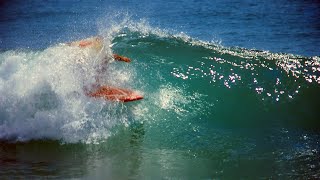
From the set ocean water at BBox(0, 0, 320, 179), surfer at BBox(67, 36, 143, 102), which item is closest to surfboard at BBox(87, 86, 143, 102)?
surfer at BBox(67, 36, 143, 102)

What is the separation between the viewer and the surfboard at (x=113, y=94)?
8470 millimetres

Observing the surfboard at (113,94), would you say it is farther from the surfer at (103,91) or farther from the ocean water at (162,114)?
the ocean water at (162,114)

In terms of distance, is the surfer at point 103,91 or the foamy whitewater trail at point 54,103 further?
the surfer at point 103,91

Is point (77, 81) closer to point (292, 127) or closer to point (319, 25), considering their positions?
point (292, 127)

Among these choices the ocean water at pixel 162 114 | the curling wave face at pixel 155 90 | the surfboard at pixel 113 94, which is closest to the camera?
the ocean water at pixel 162 114

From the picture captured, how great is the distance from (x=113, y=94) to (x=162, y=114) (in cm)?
85

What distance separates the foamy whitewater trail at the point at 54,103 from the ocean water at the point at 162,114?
0.02 meters

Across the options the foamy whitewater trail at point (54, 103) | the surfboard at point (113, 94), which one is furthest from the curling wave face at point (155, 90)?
the surfboard at point (113, 94)

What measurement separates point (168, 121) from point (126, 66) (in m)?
2.18

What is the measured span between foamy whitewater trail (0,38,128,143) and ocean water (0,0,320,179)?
0.02 meters

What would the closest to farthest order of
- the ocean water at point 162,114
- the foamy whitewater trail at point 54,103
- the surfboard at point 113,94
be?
1. the ocean water at point 162,114
2. the foamy whitewater trail at point 54,103
3. the surfboard at point 113,94

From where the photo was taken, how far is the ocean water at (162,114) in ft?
23.4

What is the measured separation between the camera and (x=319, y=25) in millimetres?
17828

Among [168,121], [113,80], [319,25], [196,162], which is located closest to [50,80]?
[113,80]
